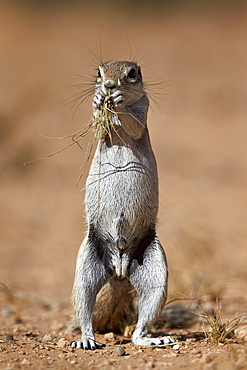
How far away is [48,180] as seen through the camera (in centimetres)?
1275

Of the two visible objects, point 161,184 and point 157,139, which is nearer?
point 161,184

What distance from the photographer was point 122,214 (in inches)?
207

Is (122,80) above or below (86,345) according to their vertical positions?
above

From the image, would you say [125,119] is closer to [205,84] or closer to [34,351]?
[34,351]

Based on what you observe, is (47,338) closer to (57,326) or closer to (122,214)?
(57,326)

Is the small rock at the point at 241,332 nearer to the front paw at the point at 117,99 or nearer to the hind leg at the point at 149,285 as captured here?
the hind leg at the point at 149,285

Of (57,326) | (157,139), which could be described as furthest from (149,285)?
(157,139)

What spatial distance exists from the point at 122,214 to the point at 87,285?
0.74 meters

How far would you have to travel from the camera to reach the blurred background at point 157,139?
28.2ft

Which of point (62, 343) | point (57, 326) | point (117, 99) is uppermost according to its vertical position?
point (117, 99)

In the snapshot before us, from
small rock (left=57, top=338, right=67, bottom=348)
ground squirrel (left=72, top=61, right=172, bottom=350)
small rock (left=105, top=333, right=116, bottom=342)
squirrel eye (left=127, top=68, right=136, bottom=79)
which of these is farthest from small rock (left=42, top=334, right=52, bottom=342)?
squirrel eye (left=127, top=68, right=136, bottom=79)

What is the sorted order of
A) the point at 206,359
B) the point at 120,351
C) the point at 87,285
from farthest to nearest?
the point at 87,285
the point at 120,351
the point at 206,359

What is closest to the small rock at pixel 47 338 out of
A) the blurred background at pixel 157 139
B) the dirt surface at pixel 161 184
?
the dirt surface at pixel 161 184

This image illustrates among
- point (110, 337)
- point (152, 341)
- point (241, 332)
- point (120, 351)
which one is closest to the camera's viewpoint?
point (120, 351)
